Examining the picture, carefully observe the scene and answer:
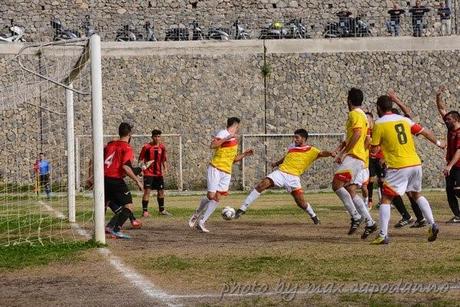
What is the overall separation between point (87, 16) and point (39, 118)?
21.5 feet

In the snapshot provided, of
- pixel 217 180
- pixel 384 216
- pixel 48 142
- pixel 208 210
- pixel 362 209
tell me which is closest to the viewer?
pixel 384 216

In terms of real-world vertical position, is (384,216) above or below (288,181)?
below

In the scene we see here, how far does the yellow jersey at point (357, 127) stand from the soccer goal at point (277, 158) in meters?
22.6

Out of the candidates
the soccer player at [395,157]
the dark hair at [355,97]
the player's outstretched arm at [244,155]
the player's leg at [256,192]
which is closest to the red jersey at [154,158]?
the player's outstretched arm at [244,155]

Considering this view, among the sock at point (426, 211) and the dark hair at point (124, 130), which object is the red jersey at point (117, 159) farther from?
the sock at point (426, 211)

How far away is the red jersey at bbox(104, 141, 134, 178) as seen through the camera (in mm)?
17469

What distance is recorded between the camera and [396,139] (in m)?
15.4

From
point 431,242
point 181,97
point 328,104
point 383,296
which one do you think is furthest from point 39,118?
point 383,296

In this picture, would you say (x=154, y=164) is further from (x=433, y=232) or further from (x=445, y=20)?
(x=445, y=20)

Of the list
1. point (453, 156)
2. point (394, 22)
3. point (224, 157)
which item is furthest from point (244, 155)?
point (394, 22)

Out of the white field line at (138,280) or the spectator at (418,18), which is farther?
the spectator at (418,18)

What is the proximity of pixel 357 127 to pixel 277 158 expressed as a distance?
23617mm

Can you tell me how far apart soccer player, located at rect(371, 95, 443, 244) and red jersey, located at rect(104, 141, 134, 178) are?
417cm

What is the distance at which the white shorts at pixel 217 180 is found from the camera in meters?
18.9
